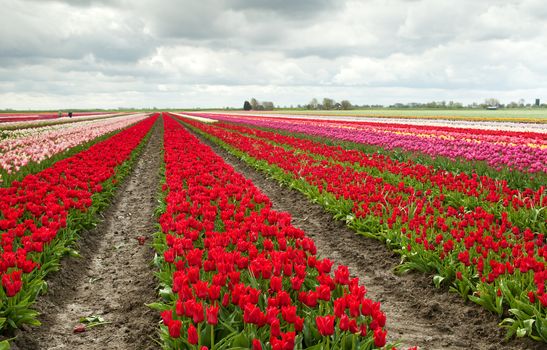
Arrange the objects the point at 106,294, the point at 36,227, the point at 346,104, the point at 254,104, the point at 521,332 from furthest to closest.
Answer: the point at 254,104 → the point at 346,104 → the point at 36,227 → the point at 106,294 → the point at 521,332

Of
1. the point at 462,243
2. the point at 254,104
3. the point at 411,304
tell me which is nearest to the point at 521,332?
the point at 411,304

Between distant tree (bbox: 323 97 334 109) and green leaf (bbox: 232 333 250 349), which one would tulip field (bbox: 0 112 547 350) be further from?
distant tree (bbox: 323 97 334 109)

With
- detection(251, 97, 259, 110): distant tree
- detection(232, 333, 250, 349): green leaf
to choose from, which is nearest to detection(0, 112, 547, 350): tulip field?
detection(232, 333, 250, 349): green leaf

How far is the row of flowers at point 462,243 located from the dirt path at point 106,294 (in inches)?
142

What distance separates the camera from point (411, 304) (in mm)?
5469

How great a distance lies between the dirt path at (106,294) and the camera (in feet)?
14.9

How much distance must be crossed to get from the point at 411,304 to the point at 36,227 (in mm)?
5166

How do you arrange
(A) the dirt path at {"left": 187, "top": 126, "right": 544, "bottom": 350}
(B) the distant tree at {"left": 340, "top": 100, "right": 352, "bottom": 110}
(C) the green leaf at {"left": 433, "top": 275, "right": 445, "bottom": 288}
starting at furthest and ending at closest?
1. (B) the distant tree at {"left": 340, "top": 100, "right": 352, "bottom": 110}
2. (C) the green leaf at {"left": 433, "top": 275, "right": 445, "bottom": 288}
3. (A) the dirt path at {"left": 187, "top": 126, "right": 544, "bottom": 350}

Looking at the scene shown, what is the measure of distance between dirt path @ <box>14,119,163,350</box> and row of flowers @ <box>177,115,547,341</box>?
11.8 feet

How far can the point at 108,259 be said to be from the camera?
7.16 meters

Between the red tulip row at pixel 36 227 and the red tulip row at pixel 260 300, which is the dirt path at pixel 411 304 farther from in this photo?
the red tulip row at pixel 36 227

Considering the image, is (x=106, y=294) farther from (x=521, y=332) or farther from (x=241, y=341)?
(x=521, y=332)

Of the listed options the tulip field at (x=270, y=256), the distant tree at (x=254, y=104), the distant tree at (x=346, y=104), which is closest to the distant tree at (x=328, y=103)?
the distant tree at (x=346, y=104)

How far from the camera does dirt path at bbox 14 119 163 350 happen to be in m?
4.54
